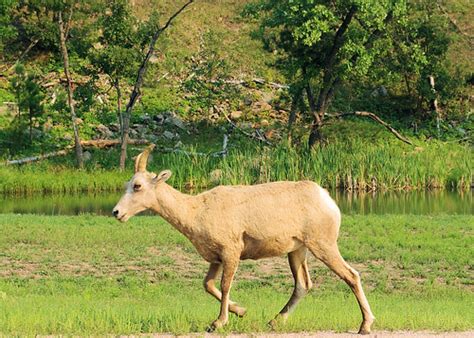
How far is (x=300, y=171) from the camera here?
33594mm

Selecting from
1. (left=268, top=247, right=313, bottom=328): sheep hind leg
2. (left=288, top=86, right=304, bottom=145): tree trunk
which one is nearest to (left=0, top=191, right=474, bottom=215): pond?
(left=288, top=86, right=304, bottom=145): tree trunk

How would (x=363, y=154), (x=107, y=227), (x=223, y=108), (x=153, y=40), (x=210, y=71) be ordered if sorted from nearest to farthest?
(x=107, y=227) < (x=363, y=154) < (x=153, y=40) < (x=223, y=108) < (x=210, y=71)

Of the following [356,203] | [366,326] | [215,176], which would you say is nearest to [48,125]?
[215,176]

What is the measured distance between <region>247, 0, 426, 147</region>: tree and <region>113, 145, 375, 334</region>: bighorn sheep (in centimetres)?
2470

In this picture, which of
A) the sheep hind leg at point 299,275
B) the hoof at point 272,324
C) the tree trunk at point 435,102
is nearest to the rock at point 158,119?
the tree trunk at point 435,102

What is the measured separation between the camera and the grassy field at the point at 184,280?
11438 millimetres

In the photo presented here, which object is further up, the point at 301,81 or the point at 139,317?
the point at 301,81

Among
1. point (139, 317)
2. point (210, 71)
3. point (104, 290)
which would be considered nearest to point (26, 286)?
point (104, 290)

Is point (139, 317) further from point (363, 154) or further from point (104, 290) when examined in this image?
point (363, 154)

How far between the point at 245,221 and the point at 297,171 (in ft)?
72.0

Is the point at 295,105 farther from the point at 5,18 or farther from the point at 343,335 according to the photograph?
the point at 343,335

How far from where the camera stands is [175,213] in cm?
1151

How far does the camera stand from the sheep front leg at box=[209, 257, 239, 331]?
433 inches

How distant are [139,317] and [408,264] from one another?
7.24 metres
